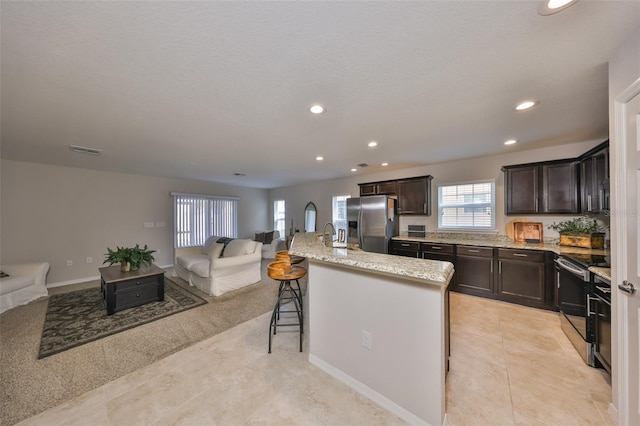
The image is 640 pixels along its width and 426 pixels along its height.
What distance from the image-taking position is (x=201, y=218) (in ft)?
21.5

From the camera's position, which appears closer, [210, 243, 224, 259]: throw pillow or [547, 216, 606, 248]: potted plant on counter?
[547, 216, 606, 248]: potted plant on counter

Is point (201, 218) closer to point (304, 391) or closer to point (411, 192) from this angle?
point (411, 192)

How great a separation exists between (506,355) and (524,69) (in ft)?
8.14

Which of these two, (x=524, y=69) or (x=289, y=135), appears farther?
(x=289, y=135)

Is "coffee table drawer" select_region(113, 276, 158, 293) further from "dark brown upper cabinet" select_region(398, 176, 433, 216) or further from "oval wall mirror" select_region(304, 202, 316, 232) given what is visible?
"dark brown upper cabinet" select_region(398, 176, 433, 216)

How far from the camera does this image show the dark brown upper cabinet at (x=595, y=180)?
94.9 inches

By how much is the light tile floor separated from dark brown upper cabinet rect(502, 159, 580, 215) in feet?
6.22

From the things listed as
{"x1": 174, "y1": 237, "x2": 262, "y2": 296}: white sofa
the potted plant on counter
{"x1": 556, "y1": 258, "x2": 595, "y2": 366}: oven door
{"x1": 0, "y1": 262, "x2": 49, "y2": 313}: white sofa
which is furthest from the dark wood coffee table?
the potted plant on counter

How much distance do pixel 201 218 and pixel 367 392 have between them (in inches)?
250

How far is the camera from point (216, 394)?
1.69 meters

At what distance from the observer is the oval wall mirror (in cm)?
686

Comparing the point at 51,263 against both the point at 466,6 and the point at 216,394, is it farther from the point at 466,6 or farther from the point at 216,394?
the point at 466,6

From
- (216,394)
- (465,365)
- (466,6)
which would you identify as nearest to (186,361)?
(216,394)

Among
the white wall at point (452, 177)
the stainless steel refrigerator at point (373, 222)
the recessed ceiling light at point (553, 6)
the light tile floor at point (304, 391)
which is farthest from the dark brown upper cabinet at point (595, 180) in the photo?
the stainless steel refrigerator at point (373, 222)
